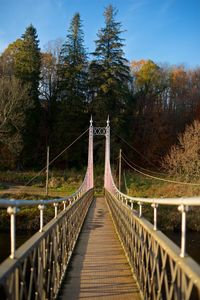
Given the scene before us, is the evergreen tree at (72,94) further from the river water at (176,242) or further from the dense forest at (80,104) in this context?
the river water at (176,242)

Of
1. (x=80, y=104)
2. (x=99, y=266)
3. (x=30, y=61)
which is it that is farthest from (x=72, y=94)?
(x=99, y=266)

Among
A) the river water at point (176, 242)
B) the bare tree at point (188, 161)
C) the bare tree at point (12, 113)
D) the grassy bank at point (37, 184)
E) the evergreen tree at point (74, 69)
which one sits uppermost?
the evergreen tree at point (74, 69)

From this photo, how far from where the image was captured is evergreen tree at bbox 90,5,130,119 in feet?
91.6

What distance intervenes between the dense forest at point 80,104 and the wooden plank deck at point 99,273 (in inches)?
721

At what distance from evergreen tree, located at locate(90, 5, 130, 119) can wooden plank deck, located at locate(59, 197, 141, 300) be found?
21310 millimetres

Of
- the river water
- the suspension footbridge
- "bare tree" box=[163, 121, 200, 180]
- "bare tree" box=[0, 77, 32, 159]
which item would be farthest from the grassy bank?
the suspension footbridge

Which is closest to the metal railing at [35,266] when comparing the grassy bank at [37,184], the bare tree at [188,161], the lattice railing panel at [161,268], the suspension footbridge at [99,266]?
the suspension footbridge at [99,266]

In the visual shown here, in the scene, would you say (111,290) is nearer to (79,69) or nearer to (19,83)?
(19,83)

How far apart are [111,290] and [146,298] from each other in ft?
1.99

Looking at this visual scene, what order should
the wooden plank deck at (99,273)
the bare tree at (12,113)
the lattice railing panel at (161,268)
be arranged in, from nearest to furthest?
the lattice railing panel at (161,268)
the wooden plank deck at (99,273)
the bare tree at (12,113)

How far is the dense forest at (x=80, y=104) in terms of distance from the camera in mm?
26031

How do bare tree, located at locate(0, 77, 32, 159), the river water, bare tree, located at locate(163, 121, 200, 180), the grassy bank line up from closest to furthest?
the river water → the grassy bank → bare tree, located at locate(163, 121, 200, 180) → bare tree, located at locate(0, 77, 32, 159)

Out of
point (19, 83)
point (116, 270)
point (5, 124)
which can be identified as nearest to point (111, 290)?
point (116, 270)

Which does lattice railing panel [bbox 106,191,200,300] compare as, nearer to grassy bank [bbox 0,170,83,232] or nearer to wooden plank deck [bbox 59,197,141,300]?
wooden plank deck [bbox 59,197,141,300]
